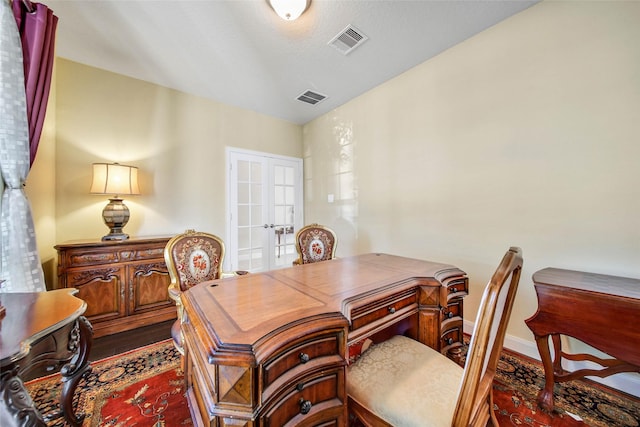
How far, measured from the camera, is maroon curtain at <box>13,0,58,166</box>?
166 cm

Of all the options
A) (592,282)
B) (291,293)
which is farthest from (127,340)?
A: (592,282)

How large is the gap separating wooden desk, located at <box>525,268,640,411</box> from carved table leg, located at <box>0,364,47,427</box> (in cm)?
238

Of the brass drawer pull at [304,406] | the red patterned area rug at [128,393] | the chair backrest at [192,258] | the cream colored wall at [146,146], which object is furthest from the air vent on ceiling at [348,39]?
the red patterned area rug at [128,393]

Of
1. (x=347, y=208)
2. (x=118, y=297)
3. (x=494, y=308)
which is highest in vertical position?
(x=347, y=208)

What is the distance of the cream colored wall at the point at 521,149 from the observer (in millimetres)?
1521

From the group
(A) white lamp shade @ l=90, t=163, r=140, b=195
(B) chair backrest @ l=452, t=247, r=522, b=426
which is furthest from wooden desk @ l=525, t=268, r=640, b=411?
(A) white lamp shade @ l=90, t=163, r=140, b=195

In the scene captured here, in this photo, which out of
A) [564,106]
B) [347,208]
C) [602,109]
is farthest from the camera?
[347,208]

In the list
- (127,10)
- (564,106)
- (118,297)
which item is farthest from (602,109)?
(118,297)

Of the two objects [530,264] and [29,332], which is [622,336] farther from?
[29,332]

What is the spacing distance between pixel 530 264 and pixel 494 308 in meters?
1.76

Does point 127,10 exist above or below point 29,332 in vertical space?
above

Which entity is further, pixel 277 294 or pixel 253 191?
pixel 253 191

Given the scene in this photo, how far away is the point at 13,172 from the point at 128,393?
1.70 metres

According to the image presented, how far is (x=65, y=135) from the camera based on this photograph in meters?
2.36
